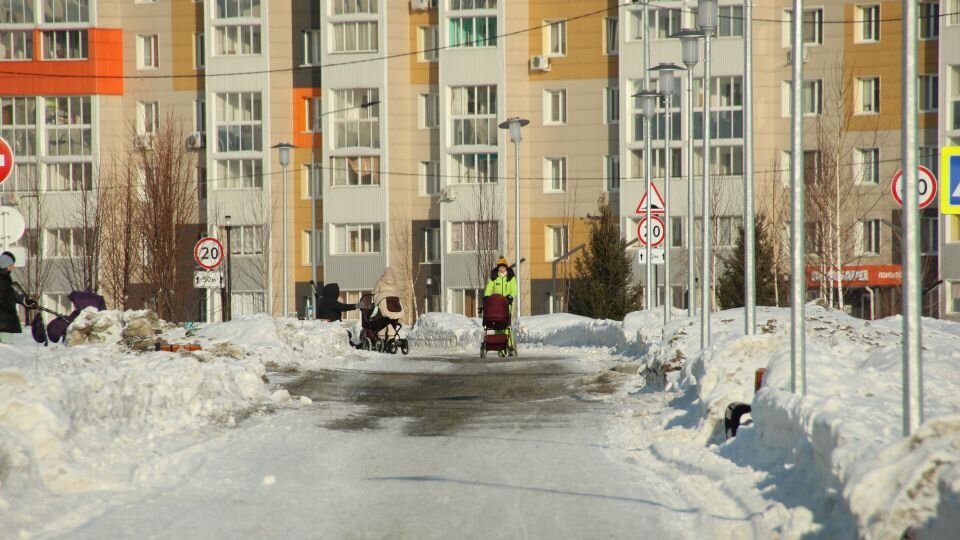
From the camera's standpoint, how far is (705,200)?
22125 mm

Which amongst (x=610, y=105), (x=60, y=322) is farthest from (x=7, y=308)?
(x=610, y=105)

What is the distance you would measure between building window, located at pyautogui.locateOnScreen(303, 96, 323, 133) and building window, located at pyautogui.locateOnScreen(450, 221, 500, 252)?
8.64m

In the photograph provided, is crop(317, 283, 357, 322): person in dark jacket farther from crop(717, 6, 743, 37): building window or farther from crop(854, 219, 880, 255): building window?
crop(717, 6, 743, 37): building window

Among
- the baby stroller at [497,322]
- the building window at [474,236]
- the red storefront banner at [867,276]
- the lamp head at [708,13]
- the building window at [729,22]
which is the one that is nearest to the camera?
the lamp head at [708,13]

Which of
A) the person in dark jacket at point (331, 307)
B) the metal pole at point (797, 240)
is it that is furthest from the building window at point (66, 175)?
the metal pole at point (797, 240)

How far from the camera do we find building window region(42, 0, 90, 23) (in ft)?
223

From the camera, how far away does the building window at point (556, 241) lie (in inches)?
2579

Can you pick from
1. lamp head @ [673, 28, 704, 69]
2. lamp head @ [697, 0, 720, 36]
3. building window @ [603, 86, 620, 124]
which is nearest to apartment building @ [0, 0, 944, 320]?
building window @ [603, 86, 620, 124]

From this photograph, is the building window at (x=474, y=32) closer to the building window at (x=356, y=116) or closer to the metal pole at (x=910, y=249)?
the building window at (x=356, y=116)

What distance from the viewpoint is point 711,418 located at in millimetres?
12688

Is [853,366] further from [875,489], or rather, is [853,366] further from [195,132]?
Result: [195,132]

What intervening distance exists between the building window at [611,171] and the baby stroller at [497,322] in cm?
3814

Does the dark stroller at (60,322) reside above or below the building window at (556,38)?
below

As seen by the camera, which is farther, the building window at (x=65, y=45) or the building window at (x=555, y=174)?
the building window at (x=65, y=45)
